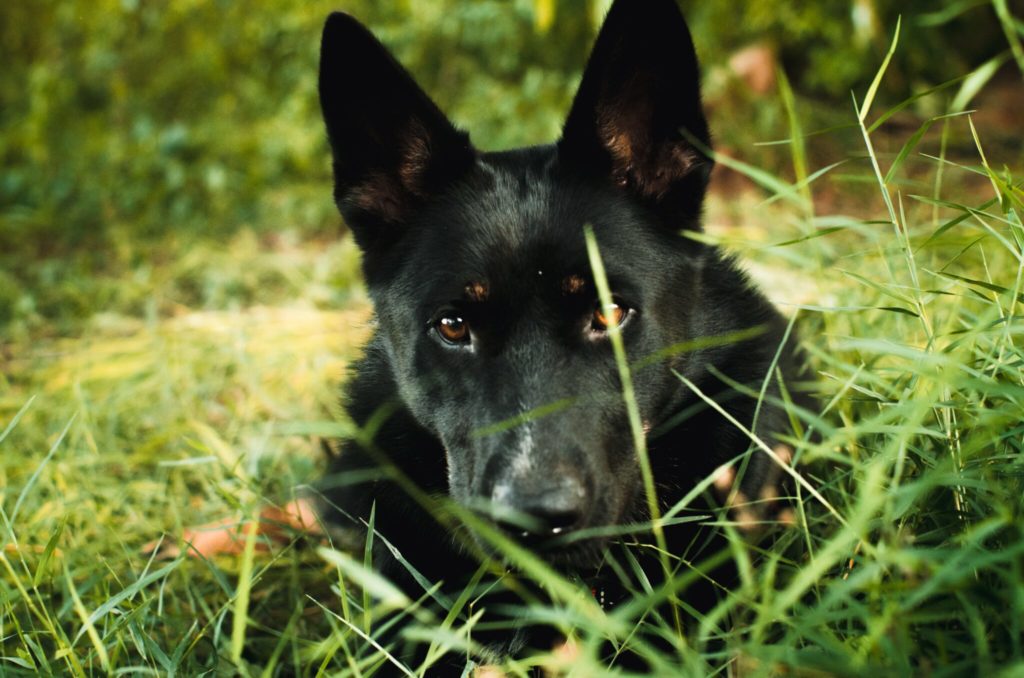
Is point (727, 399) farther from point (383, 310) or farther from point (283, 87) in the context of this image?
point (283, 87)

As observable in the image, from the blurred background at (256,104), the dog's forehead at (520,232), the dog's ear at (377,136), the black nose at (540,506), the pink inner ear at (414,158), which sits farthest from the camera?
the blurred background at (256,104)

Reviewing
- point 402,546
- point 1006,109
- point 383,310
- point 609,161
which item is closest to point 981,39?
point 1006,109

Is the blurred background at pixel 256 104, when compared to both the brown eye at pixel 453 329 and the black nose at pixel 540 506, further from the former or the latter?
the black nose at pixel 540 506

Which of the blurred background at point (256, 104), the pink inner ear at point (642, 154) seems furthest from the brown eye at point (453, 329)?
the blurred background at point (256, 104)

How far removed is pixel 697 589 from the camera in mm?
1839

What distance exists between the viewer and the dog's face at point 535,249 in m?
1.78

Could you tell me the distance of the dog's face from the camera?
1.78 metres

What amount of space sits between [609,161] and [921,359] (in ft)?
3.19

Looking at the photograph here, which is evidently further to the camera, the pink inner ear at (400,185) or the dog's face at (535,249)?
the pink inner ear at (400,185)

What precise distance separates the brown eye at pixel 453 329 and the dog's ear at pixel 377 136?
1.29ft

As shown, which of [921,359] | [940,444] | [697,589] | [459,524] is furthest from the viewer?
[459,524]

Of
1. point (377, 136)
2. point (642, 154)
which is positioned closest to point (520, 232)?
point (642, 154)

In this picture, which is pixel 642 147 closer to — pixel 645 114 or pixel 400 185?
pixel 645 114

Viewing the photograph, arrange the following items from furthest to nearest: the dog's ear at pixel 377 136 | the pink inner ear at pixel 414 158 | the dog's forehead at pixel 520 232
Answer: the pink inner ear at pixel 414 158, the dog's ear at pixel 377 136, the dog's forehead at pixel 520 232
